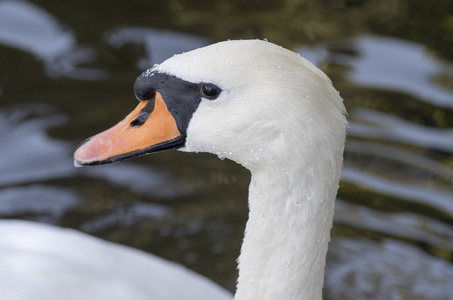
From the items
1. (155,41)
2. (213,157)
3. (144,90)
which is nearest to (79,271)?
(144,90)

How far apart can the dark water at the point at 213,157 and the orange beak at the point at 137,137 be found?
1887 millimetres

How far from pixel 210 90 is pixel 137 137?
1.16ft

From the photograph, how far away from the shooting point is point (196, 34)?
625 centimetres

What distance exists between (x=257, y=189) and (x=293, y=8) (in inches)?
169

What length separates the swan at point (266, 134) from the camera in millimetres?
2295

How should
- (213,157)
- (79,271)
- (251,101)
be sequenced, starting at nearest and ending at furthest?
(251,101)
(79,271)
(213,157)

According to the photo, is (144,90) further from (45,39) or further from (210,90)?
(45,39)

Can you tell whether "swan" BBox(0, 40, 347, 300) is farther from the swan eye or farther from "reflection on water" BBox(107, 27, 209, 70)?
"reflection on water" BBox(107, 27, 209, 70)

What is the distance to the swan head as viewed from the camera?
2283mm

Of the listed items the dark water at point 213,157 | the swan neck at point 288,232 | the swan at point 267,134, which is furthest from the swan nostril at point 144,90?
the dark water at point 213,157

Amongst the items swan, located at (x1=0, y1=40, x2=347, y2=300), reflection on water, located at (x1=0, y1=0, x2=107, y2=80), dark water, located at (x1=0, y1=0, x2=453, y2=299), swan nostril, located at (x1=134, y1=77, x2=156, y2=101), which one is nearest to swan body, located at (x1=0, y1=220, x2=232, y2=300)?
dark water, located at (x1=0, y1=0, x2=453, y2=299)

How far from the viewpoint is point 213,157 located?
17.0 ft

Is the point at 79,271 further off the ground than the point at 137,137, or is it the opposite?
the point at 137,137

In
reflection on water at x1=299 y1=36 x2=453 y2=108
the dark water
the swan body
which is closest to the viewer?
the swan body
